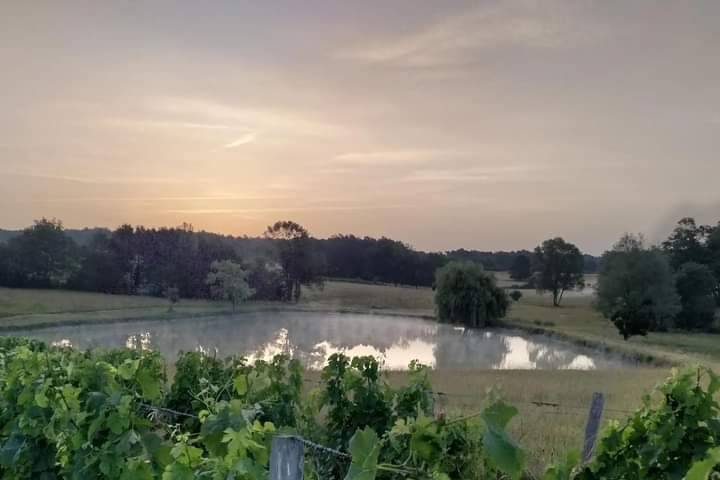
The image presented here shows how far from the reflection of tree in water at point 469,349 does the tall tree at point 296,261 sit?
795 inches

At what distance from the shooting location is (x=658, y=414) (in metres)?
2.93

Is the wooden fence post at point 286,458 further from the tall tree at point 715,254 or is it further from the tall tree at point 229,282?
the tall tree at point 715,254

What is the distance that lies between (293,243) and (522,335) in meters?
26.1

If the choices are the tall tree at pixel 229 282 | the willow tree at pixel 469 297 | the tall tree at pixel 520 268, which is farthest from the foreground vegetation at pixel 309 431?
the tall tree at pixel 520 268

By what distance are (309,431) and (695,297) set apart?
44867mm

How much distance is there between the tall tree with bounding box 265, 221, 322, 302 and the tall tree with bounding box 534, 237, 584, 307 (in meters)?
22.5

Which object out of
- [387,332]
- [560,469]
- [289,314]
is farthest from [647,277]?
[560,469]

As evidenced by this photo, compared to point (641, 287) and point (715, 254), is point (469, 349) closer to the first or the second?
point (641, 287)

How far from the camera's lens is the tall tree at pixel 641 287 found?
37250 mm

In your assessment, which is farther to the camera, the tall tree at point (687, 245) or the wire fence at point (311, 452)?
the tall tree at point (687, 245)

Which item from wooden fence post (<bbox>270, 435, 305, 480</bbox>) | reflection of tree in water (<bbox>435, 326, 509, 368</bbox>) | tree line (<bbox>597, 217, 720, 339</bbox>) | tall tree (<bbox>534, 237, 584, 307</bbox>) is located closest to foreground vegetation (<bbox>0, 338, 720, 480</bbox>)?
wooden fence post (<bbox>270, 435, 305, 480</bbox>)

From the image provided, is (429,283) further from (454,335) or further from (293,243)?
(454,335)

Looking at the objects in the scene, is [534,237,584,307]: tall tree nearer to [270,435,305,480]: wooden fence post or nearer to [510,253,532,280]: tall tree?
[510,253,532,280]: tall tree

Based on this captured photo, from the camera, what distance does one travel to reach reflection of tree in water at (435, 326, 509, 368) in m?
24.1
